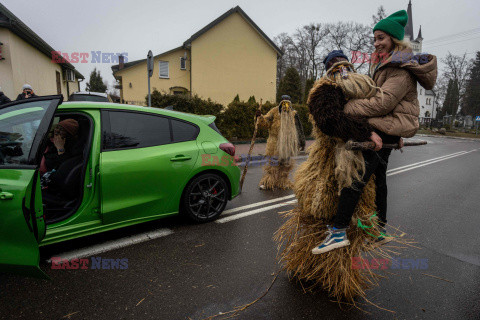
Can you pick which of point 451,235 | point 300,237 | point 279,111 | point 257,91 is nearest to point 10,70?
point 279,111

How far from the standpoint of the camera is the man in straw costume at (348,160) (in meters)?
2.19

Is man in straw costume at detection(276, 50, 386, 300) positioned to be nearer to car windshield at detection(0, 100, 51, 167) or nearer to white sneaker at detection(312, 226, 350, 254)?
white sneaker at detection(312, 226, 350, 254)

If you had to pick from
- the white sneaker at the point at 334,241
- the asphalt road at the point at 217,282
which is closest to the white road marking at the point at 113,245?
the asphalt road at the point at 217,282

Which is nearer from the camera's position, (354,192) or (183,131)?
(354,192)

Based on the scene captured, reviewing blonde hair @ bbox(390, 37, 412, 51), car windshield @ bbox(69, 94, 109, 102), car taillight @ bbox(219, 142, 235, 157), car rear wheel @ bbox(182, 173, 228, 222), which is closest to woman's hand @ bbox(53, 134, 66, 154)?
car rear wheel @ bbox(182, 173, 228, 222)

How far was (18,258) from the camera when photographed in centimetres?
205

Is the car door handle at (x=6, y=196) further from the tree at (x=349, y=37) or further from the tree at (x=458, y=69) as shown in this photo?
the tree at (x=458, y=69)

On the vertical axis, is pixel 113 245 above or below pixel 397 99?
below

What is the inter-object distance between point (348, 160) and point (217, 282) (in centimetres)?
157

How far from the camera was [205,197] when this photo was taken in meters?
4.02

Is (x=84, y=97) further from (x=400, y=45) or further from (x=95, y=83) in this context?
(x=95, y=83)

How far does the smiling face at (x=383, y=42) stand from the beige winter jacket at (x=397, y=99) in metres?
0.13

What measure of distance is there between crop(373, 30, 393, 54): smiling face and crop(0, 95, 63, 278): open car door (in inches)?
102

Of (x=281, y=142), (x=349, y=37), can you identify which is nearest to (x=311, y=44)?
(x=349, y=37)
